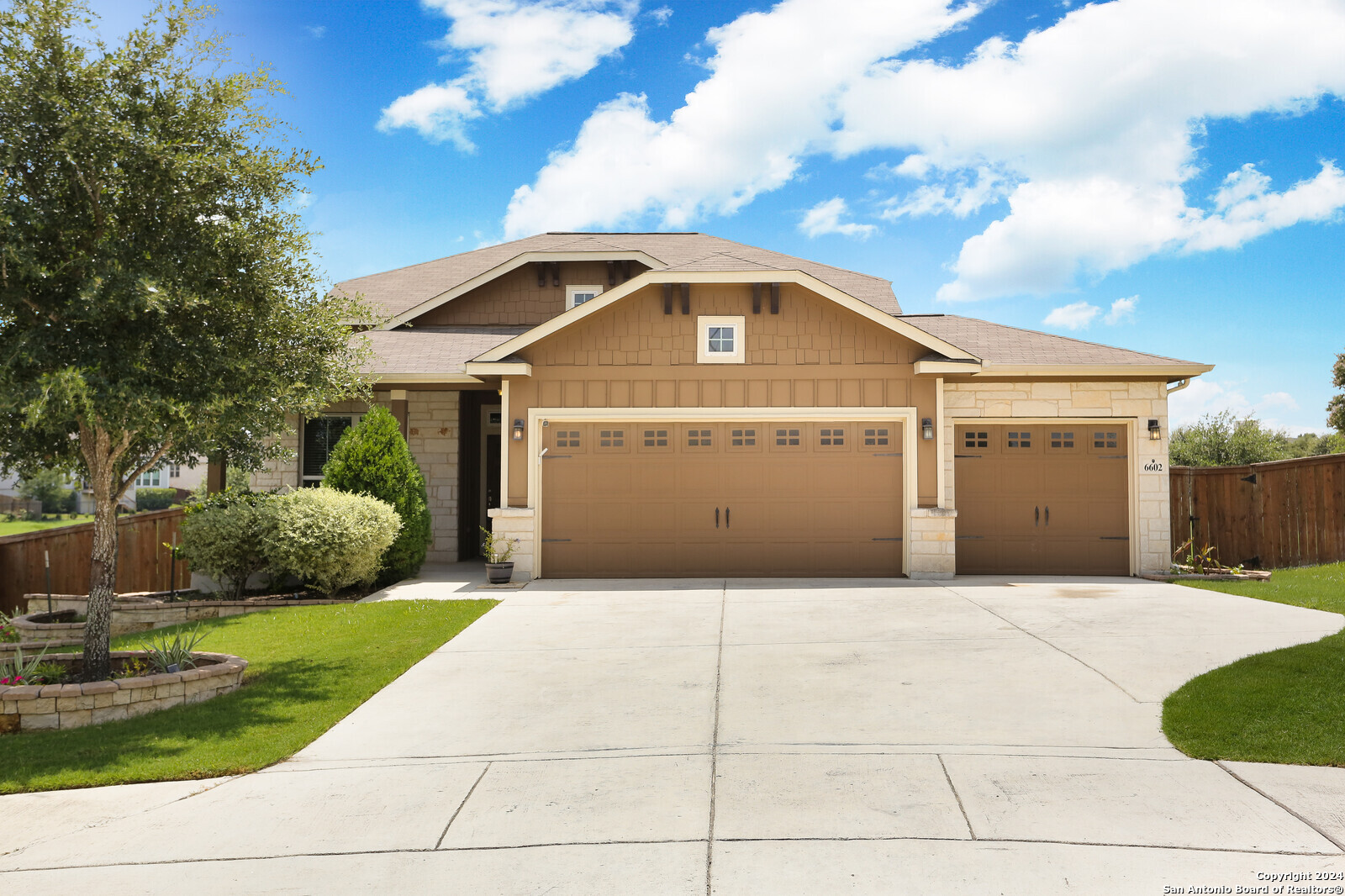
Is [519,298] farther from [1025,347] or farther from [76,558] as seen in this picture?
[1025,347]

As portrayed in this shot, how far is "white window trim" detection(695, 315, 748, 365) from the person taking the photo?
1240cm

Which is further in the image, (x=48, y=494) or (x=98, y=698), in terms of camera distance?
(x=48, y=494)

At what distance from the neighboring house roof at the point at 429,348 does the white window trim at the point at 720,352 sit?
132 inches

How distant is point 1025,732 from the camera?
5.44 meters

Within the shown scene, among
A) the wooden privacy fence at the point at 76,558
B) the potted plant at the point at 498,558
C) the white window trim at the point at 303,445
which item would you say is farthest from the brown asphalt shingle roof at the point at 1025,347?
the wooden privacy fence at the point at 76,558

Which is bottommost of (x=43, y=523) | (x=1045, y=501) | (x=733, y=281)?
(x=43, y=523)

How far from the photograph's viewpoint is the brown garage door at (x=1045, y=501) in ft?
41.7

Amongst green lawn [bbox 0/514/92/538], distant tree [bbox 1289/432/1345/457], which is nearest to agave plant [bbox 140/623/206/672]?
green lawn [bbox 0/514/92/538]

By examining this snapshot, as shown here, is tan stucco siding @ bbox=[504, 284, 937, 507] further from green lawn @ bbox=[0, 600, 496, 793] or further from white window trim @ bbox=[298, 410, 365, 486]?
green lawn @ bbox=[0, 600, 496, 793]

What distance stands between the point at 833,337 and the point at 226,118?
26.6ft

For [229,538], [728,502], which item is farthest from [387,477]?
[728,502]

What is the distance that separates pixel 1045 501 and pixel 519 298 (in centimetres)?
983

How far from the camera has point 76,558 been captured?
12.3 metres

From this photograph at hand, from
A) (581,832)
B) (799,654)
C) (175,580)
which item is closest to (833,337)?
(799,654)
